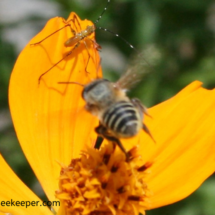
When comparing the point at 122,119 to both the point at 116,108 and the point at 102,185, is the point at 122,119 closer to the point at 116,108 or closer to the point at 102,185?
the point at 116,108

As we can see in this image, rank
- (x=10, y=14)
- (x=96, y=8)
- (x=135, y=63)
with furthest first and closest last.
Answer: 1. (x=10, y=14)
2. (x=96, y=8)
3. (x=135, y=63)

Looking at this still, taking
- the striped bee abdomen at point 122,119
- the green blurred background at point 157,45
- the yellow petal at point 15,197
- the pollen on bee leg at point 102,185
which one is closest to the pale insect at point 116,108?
the striped bee abdomen at point 122,119

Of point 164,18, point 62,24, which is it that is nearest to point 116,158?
point 62,24

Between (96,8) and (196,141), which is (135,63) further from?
(96,8)

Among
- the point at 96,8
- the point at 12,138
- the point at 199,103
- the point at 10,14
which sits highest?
the point at 10,14

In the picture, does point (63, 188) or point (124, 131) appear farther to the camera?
point (63, 188)

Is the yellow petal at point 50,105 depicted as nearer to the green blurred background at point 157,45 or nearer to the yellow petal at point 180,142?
the yellow petal at point 180,142

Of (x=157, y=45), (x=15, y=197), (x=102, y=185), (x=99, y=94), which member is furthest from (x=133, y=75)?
(x=157, y=45)

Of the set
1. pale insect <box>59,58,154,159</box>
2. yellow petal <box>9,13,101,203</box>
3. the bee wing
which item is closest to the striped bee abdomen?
pale insect <box>59,58,154,159</box>

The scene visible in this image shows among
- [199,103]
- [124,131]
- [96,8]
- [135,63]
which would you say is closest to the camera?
[124,131]
